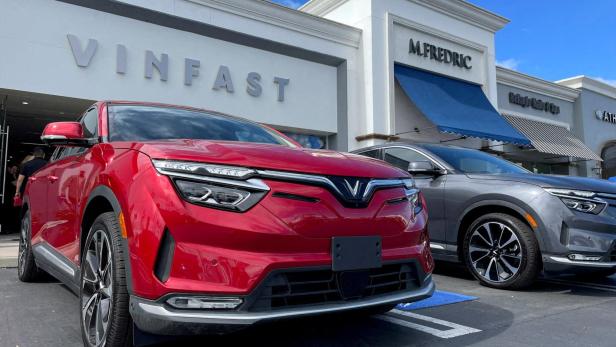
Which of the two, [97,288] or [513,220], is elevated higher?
[513,220]

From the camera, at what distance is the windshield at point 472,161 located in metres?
5.42

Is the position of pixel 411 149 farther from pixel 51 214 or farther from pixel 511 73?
pixel 511 73

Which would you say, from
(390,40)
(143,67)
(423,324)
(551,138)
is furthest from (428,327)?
(551,138)

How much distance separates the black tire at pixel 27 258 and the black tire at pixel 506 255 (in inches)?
170

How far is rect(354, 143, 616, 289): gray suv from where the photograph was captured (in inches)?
169

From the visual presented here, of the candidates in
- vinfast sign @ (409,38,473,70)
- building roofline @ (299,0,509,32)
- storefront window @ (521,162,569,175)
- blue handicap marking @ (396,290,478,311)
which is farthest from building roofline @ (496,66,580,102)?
blue handicap marking @ (396,290,478,311)

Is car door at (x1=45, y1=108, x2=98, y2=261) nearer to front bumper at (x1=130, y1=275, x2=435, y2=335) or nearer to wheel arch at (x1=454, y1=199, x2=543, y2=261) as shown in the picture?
front bumper at (x1=130, y1=275, x2=435, y2=335)

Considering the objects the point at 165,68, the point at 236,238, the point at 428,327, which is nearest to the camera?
the point at 236,238

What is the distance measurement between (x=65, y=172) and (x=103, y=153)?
35.9 inches

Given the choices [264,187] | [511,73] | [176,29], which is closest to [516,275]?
[264,187]

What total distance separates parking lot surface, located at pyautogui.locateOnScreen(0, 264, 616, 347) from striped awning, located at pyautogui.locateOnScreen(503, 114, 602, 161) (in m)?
15.0

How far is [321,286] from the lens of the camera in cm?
237

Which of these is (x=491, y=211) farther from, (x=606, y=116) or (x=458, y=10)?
(x=606, y=116)

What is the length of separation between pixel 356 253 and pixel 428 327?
4.15 feet
